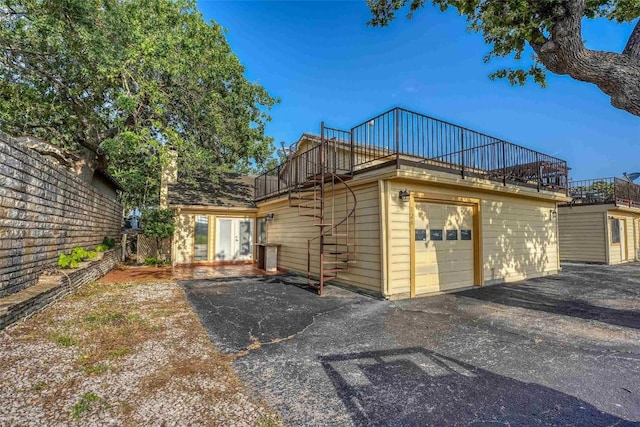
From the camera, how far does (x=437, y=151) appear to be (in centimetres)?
701

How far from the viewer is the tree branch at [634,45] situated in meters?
4.35

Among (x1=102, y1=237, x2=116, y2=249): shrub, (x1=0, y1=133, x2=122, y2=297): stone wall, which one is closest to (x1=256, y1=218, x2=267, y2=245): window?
(x1=102, y1=237, x2=116, y2=249): shrub

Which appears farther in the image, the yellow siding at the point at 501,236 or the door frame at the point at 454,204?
the door frame at the point at 454,204

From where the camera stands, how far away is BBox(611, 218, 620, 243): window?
1384cm

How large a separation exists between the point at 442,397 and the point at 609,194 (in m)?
17.8

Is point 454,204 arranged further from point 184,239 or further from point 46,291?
point 184,239

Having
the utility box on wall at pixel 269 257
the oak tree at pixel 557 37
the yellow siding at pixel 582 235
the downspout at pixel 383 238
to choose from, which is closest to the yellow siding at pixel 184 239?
the utility box on wall at pixel 269 257

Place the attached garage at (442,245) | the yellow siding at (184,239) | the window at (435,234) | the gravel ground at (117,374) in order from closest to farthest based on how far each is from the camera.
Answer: the gravel ground at (117,374) < the attached garage at (442,245) < the window at (435,234) < the yellow siding at (184,239)

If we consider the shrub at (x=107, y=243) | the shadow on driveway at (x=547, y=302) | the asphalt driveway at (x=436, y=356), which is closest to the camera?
the asphalt driveway at (x=436, y=356)

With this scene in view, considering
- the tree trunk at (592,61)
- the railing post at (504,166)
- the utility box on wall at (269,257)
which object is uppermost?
the tree trunk at (592,61)

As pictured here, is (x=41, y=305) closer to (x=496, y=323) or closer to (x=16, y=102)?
(x=496, y=323)

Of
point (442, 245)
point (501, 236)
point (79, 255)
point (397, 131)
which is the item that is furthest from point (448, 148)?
point (79, 255)

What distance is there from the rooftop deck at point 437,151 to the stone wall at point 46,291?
5.49 meters

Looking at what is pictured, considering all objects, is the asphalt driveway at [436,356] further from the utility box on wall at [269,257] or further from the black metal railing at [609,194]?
the black metal railing at [609,194]
